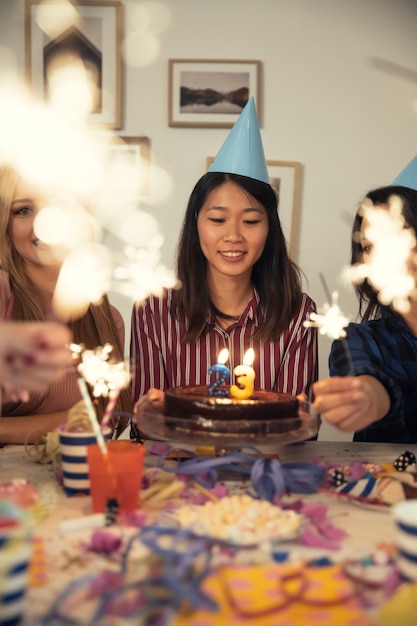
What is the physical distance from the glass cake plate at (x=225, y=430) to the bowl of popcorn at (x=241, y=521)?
213 millimetres

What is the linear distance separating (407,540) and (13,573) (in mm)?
466

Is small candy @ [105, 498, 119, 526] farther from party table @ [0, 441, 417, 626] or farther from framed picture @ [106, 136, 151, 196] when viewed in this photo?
framed picture @ [106, 136, 151, 196]

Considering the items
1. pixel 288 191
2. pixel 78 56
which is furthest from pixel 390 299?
pixel 78 56

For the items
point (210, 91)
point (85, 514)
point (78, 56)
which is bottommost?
point (85, 514)

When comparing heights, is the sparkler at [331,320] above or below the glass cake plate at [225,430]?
above

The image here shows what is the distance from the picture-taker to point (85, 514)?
1153 mm

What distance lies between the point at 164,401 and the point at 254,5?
7.69 feet

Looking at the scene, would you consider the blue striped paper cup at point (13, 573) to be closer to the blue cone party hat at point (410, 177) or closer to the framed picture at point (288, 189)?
the blue cone party hat at point (410, 177)

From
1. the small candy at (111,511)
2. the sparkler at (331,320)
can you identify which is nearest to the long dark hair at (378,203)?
the sparkler at (331,320)

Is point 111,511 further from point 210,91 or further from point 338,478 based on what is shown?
point 210,91

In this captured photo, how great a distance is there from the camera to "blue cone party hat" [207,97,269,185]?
2.25 metres

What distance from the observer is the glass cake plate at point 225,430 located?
1348mm

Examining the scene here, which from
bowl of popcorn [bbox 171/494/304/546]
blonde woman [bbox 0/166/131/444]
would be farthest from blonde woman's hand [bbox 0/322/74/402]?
blonde woman [bbox 0/166/131/444]

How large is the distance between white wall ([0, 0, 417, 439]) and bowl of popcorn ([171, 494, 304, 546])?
2190 mm
